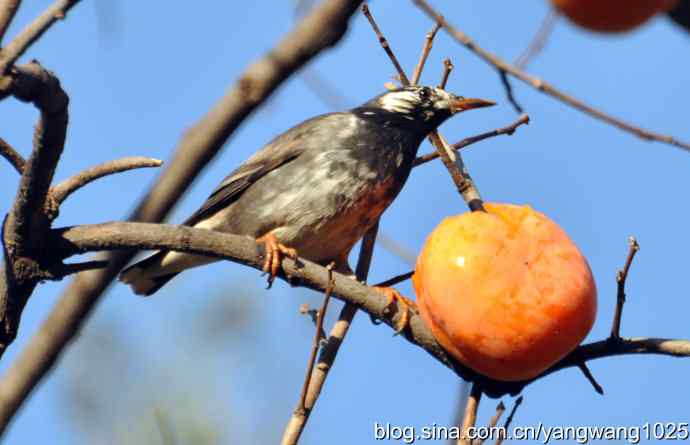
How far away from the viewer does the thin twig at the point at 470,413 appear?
3116 mm

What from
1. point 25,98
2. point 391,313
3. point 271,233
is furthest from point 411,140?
point 25,98

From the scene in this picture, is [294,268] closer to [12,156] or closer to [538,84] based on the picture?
[12,156]

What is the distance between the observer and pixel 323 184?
558 centimetres

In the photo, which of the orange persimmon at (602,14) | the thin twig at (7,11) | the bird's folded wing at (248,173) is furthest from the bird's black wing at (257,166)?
the orange persimmon at (602,14)

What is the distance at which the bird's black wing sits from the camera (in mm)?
5977

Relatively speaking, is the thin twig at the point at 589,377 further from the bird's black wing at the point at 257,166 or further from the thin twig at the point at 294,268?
the bird's black wing at the point at 257,166

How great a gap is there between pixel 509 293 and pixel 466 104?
286 centimetres

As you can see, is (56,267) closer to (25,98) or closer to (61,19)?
(25,98)

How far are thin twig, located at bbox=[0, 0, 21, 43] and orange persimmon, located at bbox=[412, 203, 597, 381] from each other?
5.95 ft

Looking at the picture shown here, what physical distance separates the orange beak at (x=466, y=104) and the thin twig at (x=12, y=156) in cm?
324

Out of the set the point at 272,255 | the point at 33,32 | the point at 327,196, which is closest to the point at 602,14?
the point at 33,32

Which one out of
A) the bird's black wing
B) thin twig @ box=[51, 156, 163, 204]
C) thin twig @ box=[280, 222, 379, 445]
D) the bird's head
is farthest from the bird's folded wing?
thin twig @ box=[51, 156, 163, 204]

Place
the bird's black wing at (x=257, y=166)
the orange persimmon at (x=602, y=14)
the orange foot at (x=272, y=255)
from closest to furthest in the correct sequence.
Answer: the orange persimmon at (x=602, y=14) < the orange foot at (x=272, y=255) < the bird's black wing at (x=257, y=166)

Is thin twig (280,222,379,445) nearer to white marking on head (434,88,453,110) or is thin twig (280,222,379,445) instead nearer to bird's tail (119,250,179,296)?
bird's tail (119,250,179,296)
